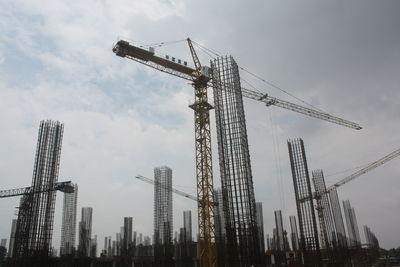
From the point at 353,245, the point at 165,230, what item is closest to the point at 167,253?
the point at 165,230

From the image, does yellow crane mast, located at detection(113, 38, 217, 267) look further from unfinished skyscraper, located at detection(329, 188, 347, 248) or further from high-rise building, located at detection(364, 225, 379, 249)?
high-rise building, located at detection(364, 225, 379, 249)

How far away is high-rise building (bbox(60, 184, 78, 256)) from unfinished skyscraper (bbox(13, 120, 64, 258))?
52.4ft

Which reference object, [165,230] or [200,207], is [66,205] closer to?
[165,230]

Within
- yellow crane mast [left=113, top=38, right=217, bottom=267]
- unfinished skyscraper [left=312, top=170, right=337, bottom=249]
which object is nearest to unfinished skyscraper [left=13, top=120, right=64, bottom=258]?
yellow crane mast [left=113, top=38, right=217, bottom=267]

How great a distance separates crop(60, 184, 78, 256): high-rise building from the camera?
65.1m

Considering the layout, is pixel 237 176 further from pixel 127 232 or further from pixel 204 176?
pixel 127 232

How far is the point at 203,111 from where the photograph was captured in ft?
159

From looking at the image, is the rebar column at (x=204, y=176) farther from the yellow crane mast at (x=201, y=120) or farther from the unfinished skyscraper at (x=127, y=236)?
the unfinished skyscraper at (x=127, y=236)

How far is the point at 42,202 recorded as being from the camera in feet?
149

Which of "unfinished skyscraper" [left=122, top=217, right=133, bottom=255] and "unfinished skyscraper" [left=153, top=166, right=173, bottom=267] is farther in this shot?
"unfinished skyscraper" [left=122, top=217, right=133, bottom=255]

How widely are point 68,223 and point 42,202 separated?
71.6 ft

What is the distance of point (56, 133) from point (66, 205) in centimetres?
2386

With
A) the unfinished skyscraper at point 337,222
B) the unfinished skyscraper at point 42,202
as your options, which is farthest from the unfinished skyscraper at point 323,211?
the unfinished skyscraper at point 42,202

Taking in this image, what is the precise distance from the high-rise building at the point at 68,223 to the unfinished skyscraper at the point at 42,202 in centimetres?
1597
